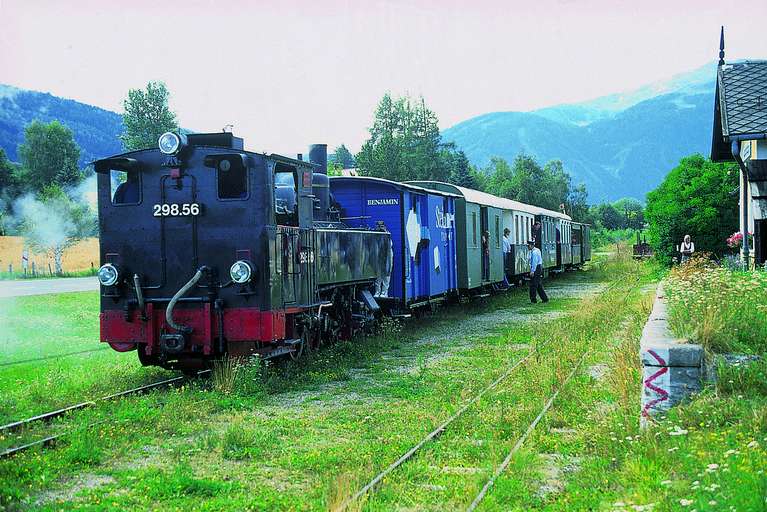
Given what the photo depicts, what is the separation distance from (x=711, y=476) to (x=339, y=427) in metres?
3.90

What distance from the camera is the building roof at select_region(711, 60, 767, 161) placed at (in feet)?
49.9

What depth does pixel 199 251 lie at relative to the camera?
10.2m

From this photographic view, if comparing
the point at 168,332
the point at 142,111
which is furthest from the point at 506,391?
the point at 142,111

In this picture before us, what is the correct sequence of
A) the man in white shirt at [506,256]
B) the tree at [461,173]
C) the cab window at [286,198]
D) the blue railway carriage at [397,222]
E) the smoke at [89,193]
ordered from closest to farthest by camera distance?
the cab window at [286,198]
the smoke at [89,193]
the blue railway carriage at [397,222]
the man in white shirt at [506,256]
the tree at [461,173]

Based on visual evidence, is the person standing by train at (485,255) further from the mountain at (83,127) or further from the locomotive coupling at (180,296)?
the mountain at (83,127)

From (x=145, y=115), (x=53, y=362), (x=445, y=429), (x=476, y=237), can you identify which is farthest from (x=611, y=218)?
(x=445, y=429)

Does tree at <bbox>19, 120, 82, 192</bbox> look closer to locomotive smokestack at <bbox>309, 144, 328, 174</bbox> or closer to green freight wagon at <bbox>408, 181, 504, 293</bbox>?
green freight wagon at <bbox>408, 181, 504, 293</bbox>

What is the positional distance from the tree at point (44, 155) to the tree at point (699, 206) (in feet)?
140

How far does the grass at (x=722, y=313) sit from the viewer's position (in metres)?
7.64

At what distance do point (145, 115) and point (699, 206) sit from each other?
2090 inches

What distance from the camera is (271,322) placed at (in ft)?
32.6

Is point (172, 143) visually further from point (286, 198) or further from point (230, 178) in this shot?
point (286, 198)

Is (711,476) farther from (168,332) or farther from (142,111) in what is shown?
(142,111)

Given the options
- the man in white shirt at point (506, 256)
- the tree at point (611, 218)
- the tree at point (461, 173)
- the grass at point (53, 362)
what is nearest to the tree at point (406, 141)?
the tree at point (461, 173)
